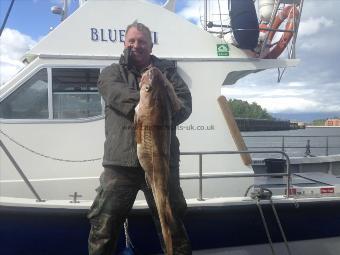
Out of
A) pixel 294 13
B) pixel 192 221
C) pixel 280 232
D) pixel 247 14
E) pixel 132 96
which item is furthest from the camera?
pixel 294 13

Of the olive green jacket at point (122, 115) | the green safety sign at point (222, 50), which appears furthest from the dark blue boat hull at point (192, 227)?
the green safety sign at point (222, 50)

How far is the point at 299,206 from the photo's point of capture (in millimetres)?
4578

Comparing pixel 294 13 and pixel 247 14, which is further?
pixel 294 13

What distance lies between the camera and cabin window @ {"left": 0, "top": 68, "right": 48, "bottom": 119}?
448 centimetres

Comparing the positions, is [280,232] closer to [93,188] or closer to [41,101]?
[93,188]

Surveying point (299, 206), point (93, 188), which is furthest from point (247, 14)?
point (93, 188)

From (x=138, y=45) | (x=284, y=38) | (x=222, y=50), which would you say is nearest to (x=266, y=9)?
(x=284, y=38)

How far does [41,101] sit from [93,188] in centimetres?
108

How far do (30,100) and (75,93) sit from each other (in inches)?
18.8

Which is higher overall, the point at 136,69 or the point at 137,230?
the point at 136,69

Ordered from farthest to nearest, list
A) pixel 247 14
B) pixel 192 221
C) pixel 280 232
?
1. pixel 247 14
2. pixel 280 232
3. pixel 192 221

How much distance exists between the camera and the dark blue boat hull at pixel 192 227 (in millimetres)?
3949

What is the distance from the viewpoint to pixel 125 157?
9.40 ft

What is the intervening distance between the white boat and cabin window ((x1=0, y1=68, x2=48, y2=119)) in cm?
1
